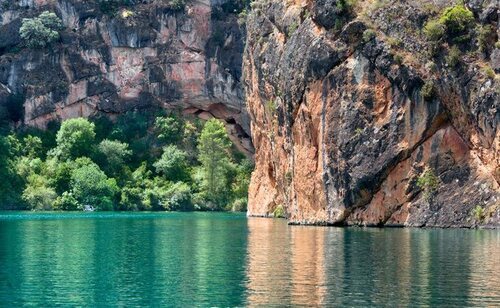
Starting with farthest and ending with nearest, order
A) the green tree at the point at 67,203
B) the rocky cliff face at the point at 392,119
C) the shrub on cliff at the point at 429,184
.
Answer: the green tree at the point at 67,203
the shrub on cliff at the point at 429,184
the rocky cliff face at the point at 392,119

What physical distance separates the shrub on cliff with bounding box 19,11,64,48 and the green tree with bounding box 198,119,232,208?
89.0ft

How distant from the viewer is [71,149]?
452 feet

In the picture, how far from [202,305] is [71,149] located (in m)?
102

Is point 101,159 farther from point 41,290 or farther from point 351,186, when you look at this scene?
point 41,290

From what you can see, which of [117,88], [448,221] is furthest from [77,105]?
[448,221]

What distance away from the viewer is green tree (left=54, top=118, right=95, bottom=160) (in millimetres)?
137625

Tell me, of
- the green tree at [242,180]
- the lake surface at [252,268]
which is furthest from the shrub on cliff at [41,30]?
the lake surface at [252,268]

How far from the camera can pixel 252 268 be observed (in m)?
49.1

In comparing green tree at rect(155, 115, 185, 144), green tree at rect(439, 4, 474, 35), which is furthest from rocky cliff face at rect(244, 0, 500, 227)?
green tree at rect(155, 115, 185, 144)

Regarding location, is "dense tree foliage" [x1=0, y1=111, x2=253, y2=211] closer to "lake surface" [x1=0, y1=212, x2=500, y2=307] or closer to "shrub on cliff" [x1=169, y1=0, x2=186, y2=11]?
"shrub on cliff" [x1=169, y1=0, x2=186, y2=11]

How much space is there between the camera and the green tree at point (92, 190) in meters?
127

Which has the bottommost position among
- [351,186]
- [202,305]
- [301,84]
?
[202,305]

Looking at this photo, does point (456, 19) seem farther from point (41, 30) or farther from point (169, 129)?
point (41, 30)

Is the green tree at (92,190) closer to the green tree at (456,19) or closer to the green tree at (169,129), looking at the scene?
the green tree at (169,129)
